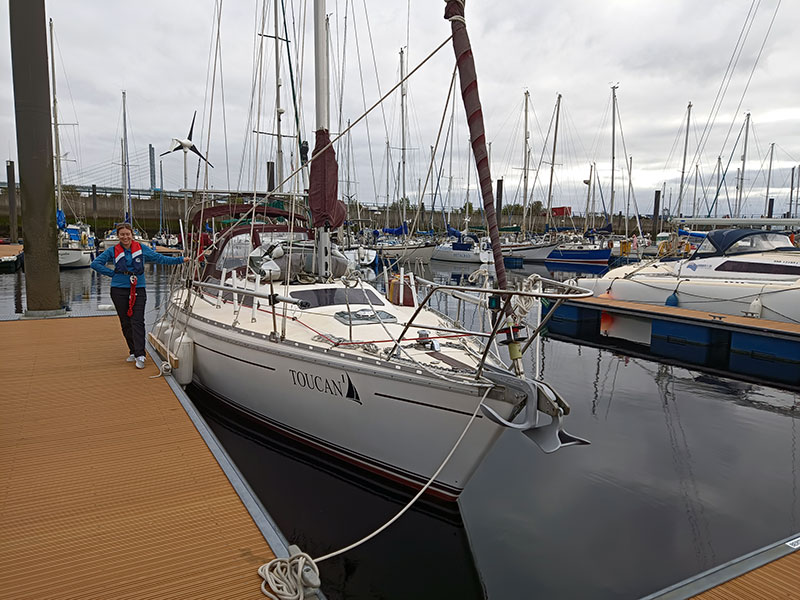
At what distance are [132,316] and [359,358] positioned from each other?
3223mm

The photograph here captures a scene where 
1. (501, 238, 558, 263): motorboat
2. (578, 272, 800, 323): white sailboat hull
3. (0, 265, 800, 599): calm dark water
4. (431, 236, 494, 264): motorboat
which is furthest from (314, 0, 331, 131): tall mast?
(501, 238, 558, 263): motorboat

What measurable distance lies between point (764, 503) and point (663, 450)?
1295 millimetres

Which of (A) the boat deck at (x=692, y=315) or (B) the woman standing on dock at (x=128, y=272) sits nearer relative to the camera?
(B) the woman standing on dock at (x=128, y=272)

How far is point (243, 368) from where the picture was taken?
5922 mm

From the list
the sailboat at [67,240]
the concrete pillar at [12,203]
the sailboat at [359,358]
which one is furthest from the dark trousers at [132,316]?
the concrete pillar at [12,203]

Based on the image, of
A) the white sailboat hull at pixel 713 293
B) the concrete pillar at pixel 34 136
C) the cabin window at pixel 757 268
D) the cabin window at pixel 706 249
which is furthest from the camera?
the cabin window at pixel 706 249

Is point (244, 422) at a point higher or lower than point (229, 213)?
lower

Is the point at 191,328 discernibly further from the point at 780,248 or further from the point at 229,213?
the point at 780,248

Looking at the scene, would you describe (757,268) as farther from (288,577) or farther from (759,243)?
(288,577)

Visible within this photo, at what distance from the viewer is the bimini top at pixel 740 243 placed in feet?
46.3

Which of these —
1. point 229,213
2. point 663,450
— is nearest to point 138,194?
point 229,213

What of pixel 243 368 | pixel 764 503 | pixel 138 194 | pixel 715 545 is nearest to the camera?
pixel 715 545

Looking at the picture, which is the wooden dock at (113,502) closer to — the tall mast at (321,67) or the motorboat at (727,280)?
the tall mast at (321,67)

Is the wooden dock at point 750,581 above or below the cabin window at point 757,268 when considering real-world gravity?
below
